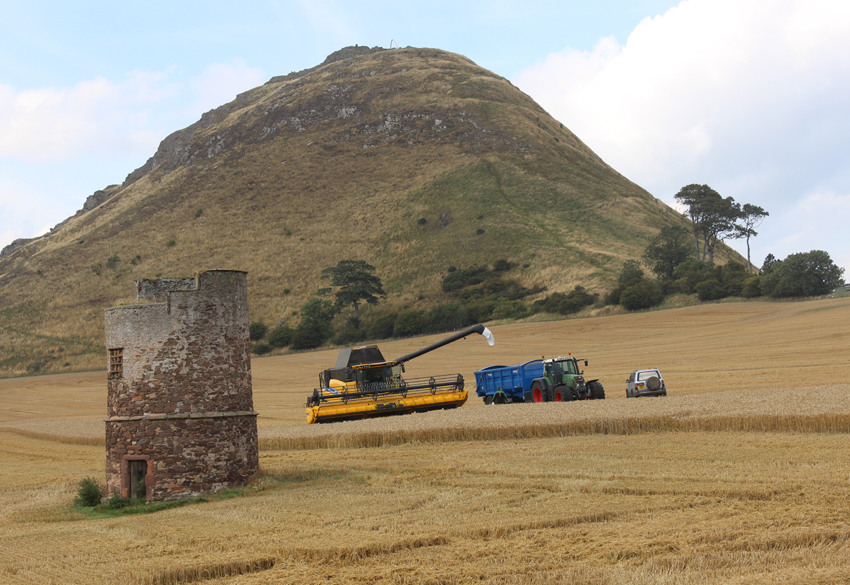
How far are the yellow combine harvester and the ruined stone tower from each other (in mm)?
11049

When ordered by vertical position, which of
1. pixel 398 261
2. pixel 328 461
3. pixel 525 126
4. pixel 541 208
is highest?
pixel 525 126

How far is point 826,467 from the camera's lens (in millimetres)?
13109

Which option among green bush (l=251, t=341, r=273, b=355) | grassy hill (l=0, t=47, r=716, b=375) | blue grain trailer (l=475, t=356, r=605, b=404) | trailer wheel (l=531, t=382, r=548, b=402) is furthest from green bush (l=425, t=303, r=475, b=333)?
trailer wheel (l=531, t=382, r=548, b=402)

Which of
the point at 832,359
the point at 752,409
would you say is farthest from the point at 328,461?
the point at 832,359

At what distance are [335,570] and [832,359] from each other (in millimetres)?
32770

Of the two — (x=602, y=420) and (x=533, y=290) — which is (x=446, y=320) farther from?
(x=602, y=420)

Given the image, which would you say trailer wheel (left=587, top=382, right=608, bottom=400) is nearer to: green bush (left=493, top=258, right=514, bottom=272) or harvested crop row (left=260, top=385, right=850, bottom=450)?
harvested crop row (left=260, top=385, right=850, bottom=450)

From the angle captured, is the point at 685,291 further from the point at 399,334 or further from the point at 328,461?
the point at 328,461

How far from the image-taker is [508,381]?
31.0 m

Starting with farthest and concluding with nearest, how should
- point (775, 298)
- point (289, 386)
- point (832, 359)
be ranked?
point (775, 298) < point (289, 386) < point (832, 359)

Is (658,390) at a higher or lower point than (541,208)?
lower

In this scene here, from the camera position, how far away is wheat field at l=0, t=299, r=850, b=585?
8.84 meters

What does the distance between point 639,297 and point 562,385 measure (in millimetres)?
34213

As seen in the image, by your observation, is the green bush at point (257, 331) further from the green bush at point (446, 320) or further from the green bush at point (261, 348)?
the green bush at point (446, 320)
